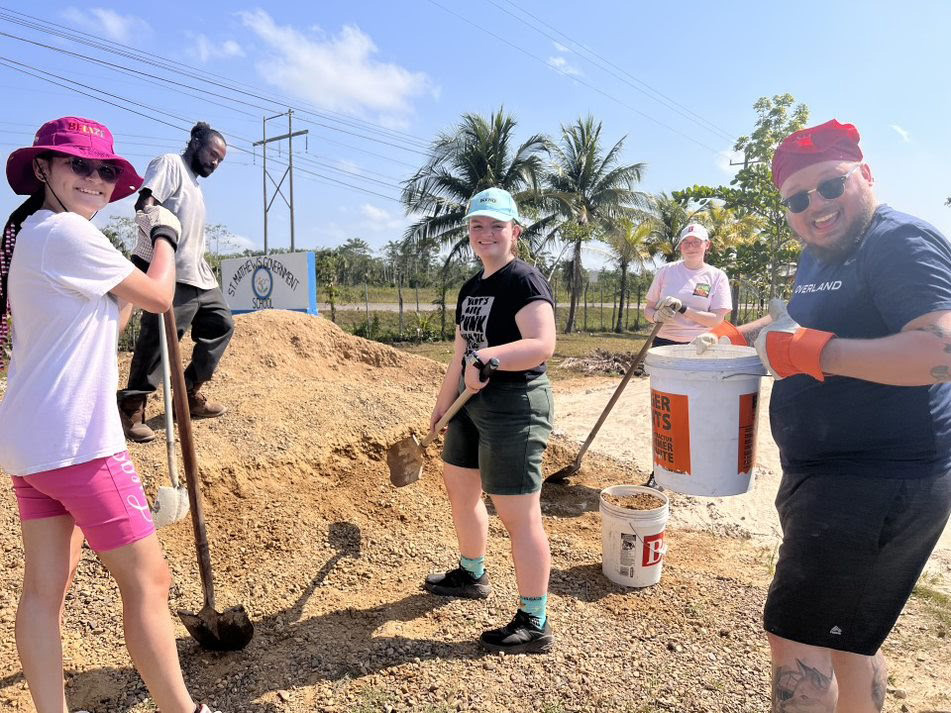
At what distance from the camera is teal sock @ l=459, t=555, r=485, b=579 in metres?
3.06

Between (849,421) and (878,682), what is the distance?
0.82 m

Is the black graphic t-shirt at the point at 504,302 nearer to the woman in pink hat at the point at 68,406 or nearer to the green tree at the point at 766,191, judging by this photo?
the woman in pink hat at the point at 68,406

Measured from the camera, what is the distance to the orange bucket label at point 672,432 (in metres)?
2.29

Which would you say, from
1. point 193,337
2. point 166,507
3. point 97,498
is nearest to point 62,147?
point 97,498

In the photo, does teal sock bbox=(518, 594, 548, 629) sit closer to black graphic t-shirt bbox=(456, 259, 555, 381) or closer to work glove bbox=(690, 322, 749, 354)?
black graphic t-shirt bbox=(456, 259, 555, 381)

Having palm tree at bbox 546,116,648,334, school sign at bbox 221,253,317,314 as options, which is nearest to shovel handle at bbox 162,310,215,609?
school sign at bbox 221,253,317,314

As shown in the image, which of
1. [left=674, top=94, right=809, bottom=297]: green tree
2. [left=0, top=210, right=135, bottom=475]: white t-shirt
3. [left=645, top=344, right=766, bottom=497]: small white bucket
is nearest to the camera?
[left=0, top=210, right=135, bottom=475]: white t-shirt

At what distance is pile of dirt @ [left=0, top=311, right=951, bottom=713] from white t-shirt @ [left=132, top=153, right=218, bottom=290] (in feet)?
3.39

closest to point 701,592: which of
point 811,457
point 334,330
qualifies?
point 811,457

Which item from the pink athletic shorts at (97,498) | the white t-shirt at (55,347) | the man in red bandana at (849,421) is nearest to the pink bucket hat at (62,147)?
the white t-shirt at (55,347)

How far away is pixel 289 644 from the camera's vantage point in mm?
2672

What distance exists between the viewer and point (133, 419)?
3811 millimetres

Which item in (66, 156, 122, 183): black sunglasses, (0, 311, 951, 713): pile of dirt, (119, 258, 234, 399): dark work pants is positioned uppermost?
(66, 156, 122, 183): black sunglasses

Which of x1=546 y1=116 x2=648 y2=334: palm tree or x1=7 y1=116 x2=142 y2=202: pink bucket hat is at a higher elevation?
x1=546 y1=116 x2=648 y2=334: palm tree
